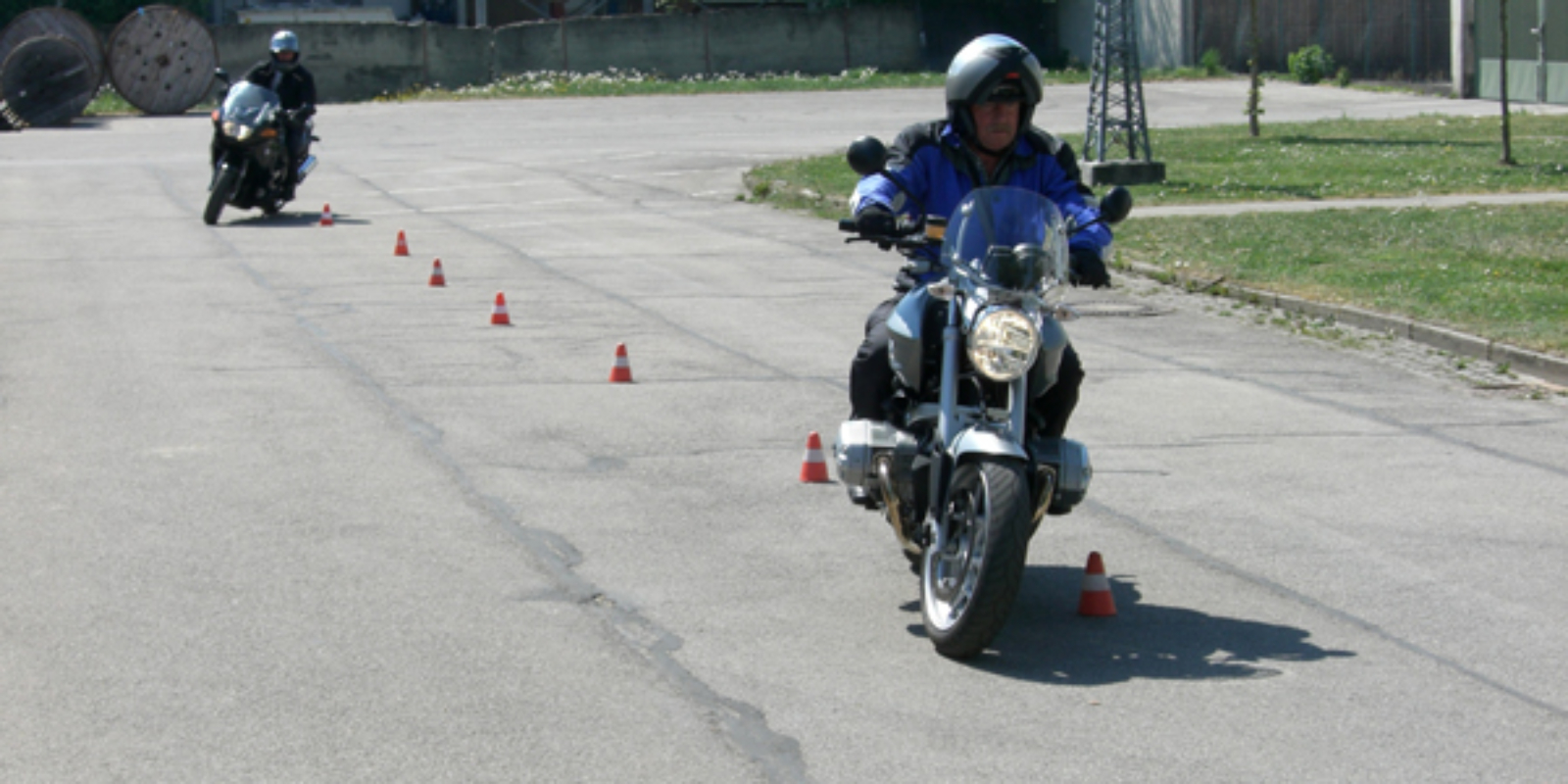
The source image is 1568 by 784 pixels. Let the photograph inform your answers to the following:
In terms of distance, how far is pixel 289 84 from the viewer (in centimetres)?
2189

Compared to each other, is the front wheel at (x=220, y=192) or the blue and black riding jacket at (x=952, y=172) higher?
the blue and black riding jacket at (x=952, y=172)

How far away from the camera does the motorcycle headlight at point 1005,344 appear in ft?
19.2

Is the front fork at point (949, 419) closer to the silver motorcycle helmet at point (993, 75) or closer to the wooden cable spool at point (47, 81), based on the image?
the silver motorcycle helmet at point (993, 75)

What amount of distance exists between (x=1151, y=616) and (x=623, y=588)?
1.84 m

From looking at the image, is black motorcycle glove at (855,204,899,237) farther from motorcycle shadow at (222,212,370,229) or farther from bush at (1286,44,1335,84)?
bush at (1286,44,1335,84)

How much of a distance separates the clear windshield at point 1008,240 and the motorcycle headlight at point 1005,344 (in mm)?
177

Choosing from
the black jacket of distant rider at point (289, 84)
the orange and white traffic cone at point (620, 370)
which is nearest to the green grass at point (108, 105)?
the black jacket of distant rider at point (289, 84)

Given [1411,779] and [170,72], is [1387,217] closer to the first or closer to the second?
[1411,779]

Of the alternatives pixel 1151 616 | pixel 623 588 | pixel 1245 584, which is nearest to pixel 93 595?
pixel 623 588

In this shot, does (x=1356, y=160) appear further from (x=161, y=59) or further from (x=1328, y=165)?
(x=161, y=59)

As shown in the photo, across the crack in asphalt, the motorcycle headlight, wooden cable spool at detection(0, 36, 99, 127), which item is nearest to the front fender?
the motorcycle headlight

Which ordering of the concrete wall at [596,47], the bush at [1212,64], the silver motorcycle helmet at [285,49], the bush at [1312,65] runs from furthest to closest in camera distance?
the bush at [1212,64]
the concrete wall at [596,47]
the bush at [1312,65]
the silver motorcycle helmet at [285,49]

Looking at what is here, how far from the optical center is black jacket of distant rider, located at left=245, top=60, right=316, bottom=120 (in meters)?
21.7

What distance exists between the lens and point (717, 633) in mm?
6254
